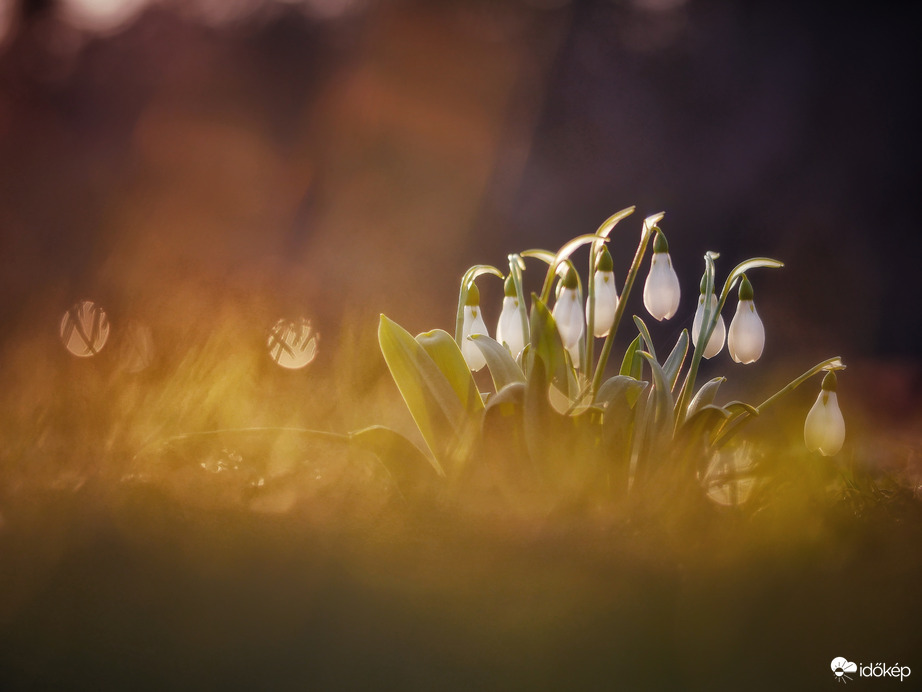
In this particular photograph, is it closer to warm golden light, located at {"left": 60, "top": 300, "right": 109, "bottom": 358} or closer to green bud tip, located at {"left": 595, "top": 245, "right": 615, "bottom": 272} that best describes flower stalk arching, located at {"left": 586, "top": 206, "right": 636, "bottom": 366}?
green bud tip, located at {"left": 595, "top": 245, "right": 615, "bottom": 272}

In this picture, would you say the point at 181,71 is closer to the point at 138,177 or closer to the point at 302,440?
the point at 138,177

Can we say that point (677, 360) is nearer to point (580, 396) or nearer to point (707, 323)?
point (707, 323)

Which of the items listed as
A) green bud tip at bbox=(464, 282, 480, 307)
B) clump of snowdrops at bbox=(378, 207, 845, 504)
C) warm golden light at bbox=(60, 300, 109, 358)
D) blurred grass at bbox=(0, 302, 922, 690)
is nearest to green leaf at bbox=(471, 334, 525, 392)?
clump of snowdrops at bbox=(378, 207, 845, 504)

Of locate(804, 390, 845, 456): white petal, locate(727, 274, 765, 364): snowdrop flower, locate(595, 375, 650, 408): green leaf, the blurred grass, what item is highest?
locate(727, 274, 765, 364): snowdrop flower

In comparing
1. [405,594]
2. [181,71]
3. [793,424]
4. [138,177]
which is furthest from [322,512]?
[181,71]

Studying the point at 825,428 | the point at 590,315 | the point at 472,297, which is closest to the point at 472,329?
the point at 472,297

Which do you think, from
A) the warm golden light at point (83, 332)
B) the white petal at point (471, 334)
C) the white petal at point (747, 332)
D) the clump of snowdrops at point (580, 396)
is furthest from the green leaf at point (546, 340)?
the warm golden light at point (83, 332)
